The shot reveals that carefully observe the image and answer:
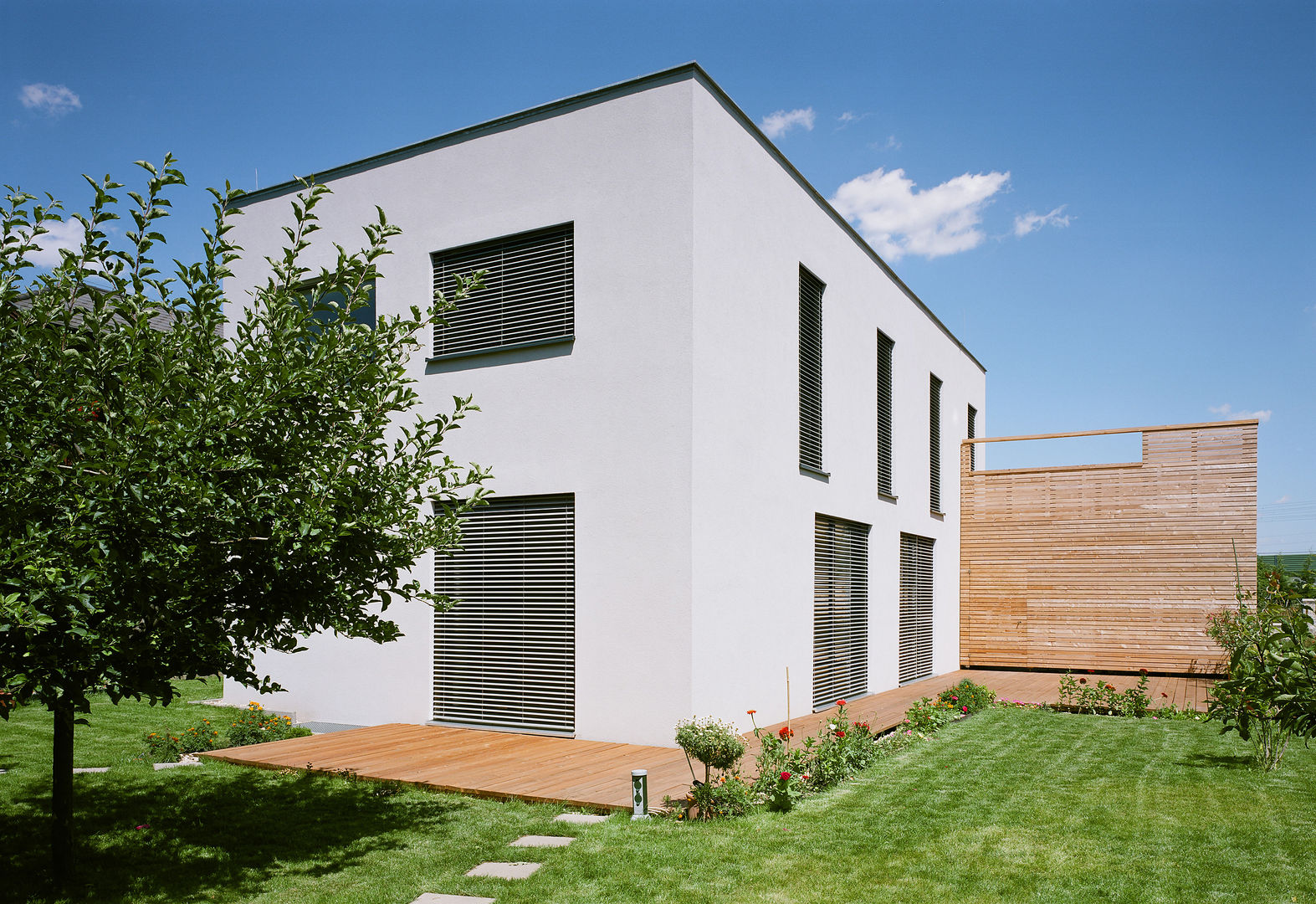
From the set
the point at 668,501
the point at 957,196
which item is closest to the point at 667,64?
the point at 668,501

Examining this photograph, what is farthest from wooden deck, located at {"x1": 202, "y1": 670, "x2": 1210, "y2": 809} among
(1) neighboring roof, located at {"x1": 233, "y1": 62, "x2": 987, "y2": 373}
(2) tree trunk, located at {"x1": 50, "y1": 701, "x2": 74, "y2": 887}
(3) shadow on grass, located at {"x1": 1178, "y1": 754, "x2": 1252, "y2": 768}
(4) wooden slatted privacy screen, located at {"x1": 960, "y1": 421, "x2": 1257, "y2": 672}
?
(4) wooden slatted privacy screen, located at {"x1": 960, "y1": 421, "x2": 1257, "y2": 672}

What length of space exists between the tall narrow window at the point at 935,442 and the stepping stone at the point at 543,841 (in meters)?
12.5

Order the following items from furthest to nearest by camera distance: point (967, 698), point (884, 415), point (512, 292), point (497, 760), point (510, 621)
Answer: point (884, 415)
point (967, 698)
point (512, 292)
point (510, 621)
point (497, 760)

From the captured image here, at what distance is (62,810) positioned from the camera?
15.2ft

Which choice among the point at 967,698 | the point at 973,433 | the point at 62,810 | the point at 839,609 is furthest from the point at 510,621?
the point at 973,433

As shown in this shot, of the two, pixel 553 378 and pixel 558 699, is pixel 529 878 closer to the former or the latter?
pixel 558 699

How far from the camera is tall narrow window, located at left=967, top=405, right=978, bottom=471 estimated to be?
18844 millimetres

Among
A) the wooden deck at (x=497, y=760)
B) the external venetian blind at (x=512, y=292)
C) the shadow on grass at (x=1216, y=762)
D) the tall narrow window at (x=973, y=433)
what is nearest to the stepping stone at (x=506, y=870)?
the wooden deck at (x=497, y=760)

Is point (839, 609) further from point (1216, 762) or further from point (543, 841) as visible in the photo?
point (543, 841)

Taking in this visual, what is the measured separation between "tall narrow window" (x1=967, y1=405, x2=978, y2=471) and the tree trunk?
57.0ft

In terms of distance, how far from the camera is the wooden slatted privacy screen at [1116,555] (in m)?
15.8

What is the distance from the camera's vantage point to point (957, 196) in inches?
1620

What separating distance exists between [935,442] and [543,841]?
45.4 feet

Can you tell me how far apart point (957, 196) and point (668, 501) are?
1501 inches
